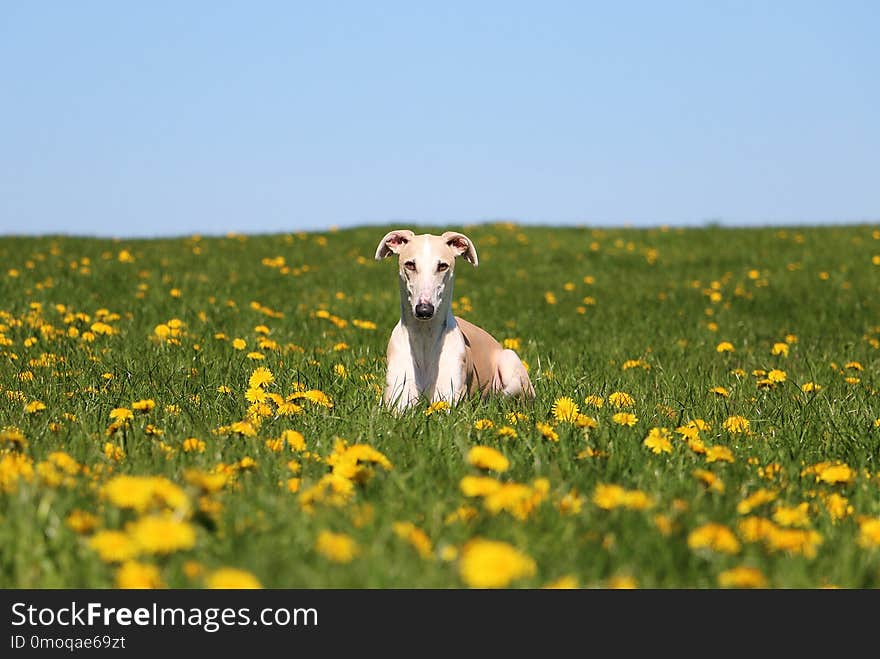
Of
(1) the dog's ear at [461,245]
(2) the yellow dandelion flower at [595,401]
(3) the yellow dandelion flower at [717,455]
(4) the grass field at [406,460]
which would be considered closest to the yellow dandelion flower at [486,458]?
(4) the grass field at [406,460]

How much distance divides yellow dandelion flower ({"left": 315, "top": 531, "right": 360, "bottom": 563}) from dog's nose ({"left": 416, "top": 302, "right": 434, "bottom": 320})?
3078 millimetres

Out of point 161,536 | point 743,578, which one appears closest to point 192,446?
point 161,536

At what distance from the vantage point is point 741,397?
260 inches

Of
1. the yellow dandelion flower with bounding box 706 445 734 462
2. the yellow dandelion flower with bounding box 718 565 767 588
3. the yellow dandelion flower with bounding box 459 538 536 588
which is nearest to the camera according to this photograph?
the yellow dandelion flower with bounding box 459 538 536 588

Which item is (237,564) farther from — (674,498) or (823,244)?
(823,244)

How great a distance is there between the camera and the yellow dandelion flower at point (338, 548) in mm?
2580

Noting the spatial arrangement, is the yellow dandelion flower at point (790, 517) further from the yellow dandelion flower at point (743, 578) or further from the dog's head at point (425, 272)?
the dog's head at point (425, 272)

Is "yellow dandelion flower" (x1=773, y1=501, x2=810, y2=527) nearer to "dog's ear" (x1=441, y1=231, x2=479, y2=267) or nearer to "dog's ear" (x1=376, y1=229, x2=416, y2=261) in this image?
"dog's ear" (x1=441, y1=231, x2=479, y2=267)

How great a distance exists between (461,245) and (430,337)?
81cm

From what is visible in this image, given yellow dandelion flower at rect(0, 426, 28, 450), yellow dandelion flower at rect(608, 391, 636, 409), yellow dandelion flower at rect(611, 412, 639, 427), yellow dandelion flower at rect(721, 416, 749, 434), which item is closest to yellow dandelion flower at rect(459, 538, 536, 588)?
yellow dandelion flower at rect(0, 426, 28, 450)

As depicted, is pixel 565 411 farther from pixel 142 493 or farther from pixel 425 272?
pixel 142 493

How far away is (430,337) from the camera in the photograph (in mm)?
6141

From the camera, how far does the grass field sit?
2705 millimetres
